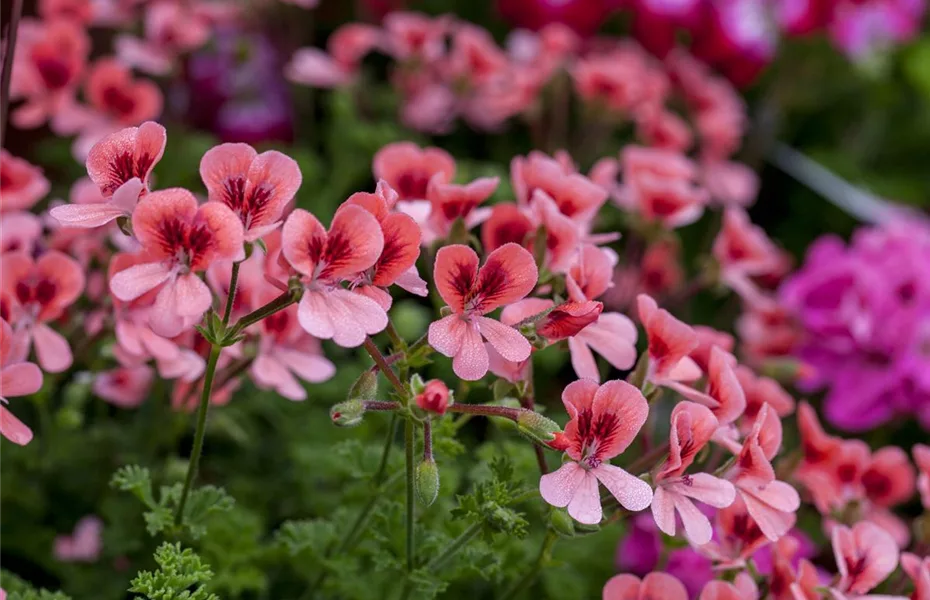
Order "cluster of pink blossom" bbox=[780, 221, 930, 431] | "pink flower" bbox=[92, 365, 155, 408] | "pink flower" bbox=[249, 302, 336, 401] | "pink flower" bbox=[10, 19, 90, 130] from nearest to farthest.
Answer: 1. "pink flower" bbox=[249, 302, 336, 401]
2. "pink flower" bbox=[92, 365, 155, 408]
3. "pink flower" bbox=[10, 19, 90, 130]
4. "cluster of pink blossom" bbox=[780, 221, 930, 431]

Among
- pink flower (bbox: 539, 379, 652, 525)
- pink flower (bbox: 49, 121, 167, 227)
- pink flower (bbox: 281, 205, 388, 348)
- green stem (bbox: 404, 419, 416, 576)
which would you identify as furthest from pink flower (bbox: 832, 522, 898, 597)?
pink flower (bbox: 49, 121, 167, 227)

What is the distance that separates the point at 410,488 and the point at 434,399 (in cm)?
13

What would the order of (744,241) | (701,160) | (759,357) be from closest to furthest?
(744,241) < (759,357) < (701,160)

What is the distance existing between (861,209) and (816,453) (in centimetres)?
104

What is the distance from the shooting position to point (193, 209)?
0.69 m

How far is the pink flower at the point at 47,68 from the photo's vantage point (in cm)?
125

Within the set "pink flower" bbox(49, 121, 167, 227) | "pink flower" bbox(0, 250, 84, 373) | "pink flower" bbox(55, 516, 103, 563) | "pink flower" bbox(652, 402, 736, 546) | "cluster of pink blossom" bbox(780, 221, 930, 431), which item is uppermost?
"pink flower" bbox(49, 121, 167, 227)

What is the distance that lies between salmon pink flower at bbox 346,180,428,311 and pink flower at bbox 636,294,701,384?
0.20 metres

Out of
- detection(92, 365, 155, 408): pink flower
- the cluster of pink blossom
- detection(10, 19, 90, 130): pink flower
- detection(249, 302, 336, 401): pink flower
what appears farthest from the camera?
the cluster of pink blossom

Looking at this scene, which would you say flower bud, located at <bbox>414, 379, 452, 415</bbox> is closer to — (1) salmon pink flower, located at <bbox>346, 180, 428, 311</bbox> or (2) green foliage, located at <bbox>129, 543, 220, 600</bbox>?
(1) salmon pink flower, located at <bbox>346, 180, 428, 311</bbox>

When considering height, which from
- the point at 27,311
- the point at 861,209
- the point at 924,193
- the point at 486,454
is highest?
the point at 27,311

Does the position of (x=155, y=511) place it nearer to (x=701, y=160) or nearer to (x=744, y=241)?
(x=744, y=241)

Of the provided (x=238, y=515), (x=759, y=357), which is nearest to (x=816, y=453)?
(x=759, y=357)

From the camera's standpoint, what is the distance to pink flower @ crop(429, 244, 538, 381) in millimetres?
704
